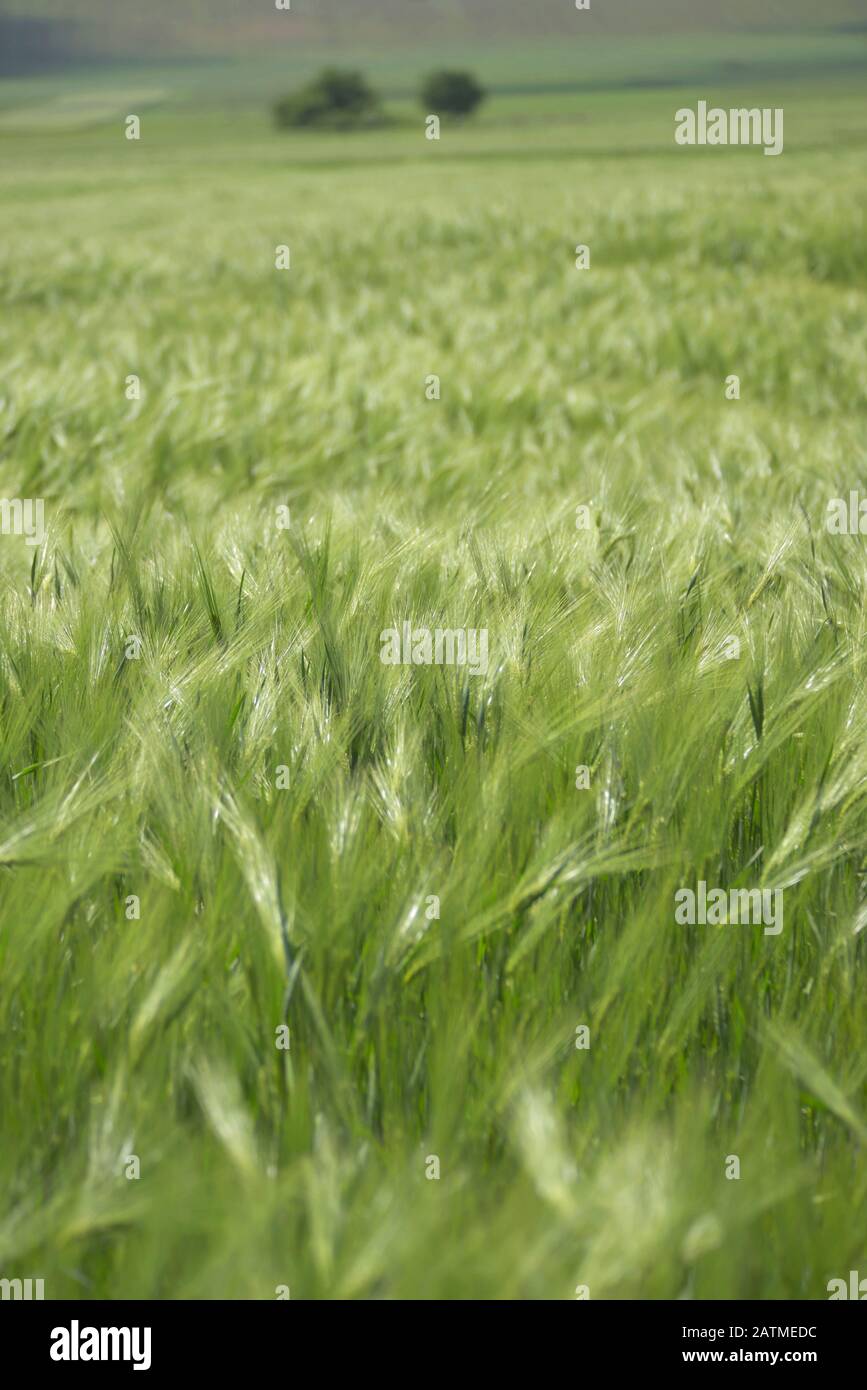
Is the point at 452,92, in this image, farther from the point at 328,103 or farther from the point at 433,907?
the point at 433,907

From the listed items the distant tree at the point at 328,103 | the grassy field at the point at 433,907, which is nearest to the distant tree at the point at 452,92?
the distant tree at the point at 328,103

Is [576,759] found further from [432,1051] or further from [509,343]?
[509,343]

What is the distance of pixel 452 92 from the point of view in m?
89.5

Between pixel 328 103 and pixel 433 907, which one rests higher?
pixel 328 103

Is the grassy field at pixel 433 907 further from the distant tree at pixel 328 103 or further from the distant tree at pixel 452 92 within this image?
the distant tree at pixel 452 92

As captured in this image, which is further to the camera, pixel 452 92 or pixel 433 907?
pixel 452 92

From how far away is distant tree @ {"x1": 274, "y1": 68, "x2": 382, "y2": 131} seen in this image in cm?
8706

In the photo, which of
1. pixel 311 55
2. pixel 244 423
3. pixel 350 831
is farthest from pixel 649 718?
pixel 311 55

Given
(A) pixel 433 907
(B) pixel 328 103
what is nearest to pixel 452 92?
(B) pixel 328 103

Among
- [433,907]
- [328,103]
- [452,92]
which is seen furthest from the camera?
[452,92]

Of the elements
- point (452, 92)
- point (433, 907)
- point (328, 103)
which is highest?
point (452, 92)

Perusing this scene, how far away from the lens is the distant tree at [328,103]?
87.1 meters

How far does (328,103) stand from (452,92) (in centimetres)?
995

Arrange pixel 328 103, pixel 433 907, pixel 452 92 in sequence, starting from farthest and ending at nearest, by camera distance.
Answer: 1. pixel 452 92
2. pixel 328 103
3. pixel 433 907
